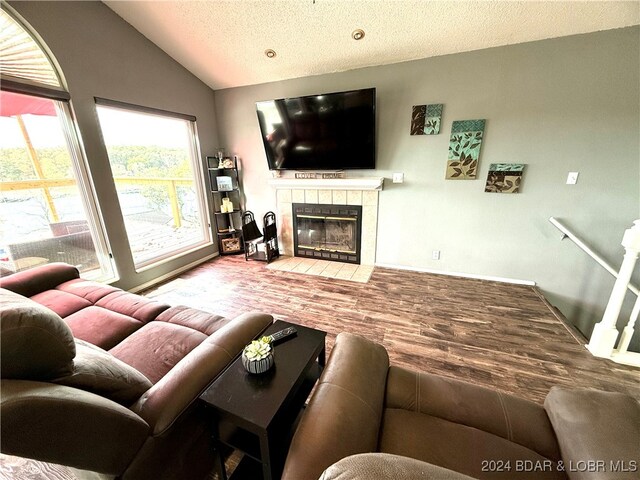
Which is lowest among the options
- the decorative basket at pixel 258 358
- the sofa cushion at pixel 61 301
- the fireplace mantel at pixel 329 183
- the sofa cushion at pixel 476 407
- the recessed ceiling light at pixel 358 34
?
the sofa cushion at pixel 476 407

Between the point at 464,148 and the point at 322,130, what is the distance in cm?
170

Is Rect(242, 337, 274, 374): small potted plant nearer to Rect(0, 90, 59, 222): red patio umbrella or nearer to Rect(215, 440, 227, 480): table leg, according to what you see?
Rect(215, 440, 227, 480): table leg

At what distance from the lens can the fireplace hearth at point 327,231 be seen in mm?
3508

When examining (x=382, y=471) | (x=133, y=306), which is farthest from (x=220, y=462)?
(x=133, y=306)

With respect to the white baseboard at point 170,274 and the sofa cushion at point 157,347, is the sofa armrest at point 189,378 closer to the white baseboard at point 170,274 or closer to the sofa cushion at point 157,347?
the sofa cushion at point 157,347

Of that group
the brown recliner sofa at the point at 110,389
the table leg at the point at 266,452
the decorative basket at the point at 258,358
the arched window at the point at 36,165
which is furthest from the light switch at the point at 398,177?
the arched window at the point at 36,165

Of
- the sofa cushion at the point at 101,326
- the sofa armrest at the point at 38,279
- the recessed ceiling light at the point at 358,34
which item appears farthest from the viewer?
the recessed ceiling light at the point at 358,34

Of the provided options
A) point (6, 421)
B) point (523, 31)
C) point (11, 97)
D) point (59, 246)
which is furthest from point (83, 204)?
point (523, 31)

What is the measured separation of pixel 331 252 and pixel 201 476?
289cm

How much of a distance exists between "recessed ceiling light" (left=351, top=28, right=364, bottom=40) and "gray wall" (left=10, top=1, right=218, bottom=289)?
234 cm

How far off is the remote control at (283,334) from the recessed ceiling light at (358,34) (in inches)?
114

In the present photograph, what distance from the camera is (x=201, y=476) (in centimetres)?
108

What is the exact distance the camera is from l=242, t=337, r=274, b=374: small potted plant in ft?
3.29

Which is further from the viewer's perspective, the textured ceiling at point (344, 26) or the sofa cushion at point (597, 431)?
the textured ceiling at point (344, 26)
